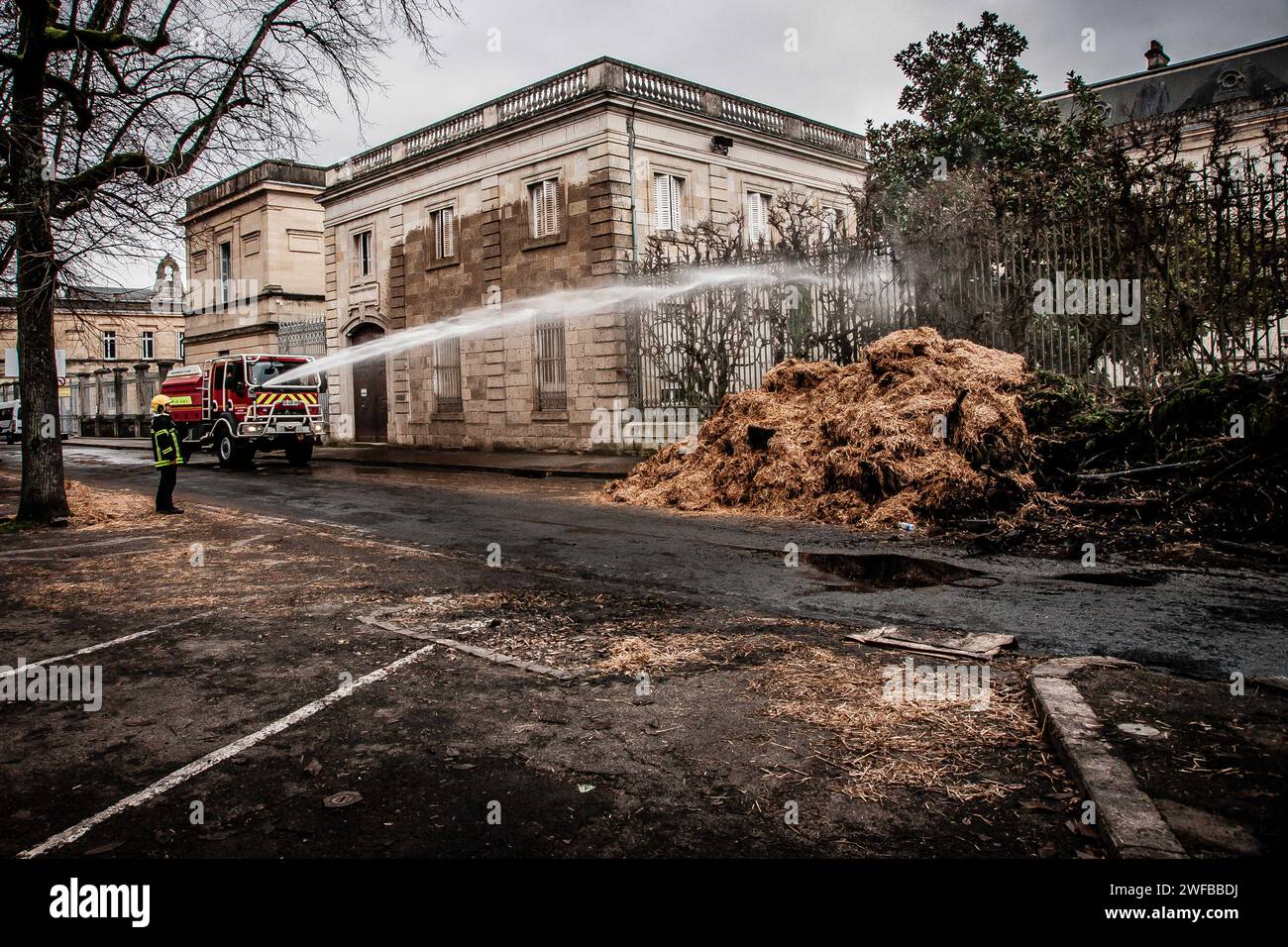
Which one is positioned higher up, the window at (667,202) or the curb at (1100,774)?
the window at (667,202)

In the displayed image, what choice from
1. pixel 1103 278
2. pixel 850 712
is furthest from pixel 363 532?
pixel 1103 278

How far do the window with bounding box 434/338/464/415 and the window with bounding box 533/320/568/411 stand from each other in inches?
144

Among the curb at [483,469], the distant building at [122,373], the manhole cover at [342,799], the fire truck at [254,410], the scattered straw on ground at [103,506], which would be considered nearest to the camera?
the manhole cover at [342,799]

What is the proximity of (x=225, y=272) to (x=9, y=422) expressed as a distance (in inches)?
549

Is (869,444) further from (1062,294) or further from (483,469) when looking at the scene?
(483,469)

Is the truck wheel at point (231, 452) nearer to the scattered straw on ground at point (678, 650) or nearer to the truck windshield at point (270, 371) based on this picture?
the truck windshield at point (270, 371)

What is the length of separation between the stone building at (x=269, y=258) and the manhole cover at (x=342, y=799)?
31773 mm

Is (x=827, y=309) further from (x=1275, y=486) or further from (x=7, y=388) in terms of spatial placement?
(x=7, y=388)

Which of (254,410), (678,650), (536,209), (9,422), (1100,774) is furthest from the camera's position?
(9,422)

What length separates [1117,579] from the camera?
6820 millimetres

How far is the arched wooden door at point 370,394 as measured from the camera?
29.0 metres

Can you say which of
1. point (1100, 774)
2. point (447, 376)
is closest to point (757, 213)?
point (447, 376)

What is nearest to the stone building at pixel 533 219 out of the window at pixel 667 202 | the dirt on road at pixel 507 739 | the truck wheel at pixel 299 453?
the window at pixel 667 202

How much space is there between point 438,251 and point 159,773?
24642 mm
